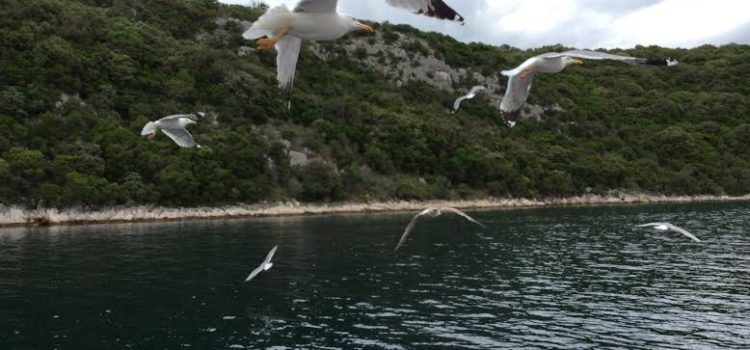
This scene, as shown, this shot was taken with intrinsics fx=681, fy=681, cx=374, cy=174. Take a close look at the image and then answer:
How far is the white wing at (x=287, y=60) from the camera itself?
396 inches

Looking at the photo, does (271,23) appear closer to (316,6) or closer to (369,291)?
(316,6)

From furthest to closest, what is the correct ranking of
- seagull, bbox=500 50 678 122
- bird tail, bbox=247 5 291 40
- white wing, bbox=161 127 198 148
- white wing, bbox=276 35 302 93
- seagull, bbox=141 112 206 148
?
white wing, bbox=161 127 198 148, seagull, bbox=141 112 206 148, seagull, bbox=500 50 678 122, white wing, bbox=276 35 302 93, bird tail, bbox=247 5 291 40

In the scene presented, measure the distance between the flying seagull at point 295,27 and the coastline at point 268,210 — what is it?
156ft

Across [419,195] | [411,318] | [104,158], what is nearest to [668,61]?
[411,318]

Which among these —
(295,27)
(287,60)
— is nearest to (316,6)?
(295,27)

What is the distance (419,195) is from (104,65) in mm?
37143

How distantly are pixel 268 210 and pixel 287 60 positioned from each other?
2210 inches

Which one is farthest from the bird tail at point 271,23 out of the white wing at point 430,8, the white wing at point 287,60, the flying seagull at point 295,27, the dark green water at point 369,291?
the dark green water at point 369,291

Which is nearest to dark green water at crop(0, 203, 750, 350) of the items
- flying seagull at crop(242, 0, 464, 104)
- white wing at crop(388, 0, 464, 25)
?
flying seagull at crop(242, 0, 464, 104)

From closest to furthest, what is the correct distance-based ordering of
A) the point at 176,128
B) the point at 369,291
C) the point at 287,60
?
the point at 287,60
the point at 176,128
the point at 369,291

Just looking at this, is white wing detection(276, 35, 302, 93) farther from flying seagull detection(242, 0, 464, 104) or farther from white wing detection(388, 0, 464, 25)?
white wing detection(388, 0, 464, 25)

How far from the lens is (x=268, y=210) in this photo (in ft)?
214

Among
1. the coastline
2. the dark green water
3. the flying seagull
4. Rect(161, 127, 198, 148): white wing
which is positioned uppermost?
the flying seagull

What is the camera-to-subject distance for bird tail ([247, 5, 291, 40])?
9609 millimetres
